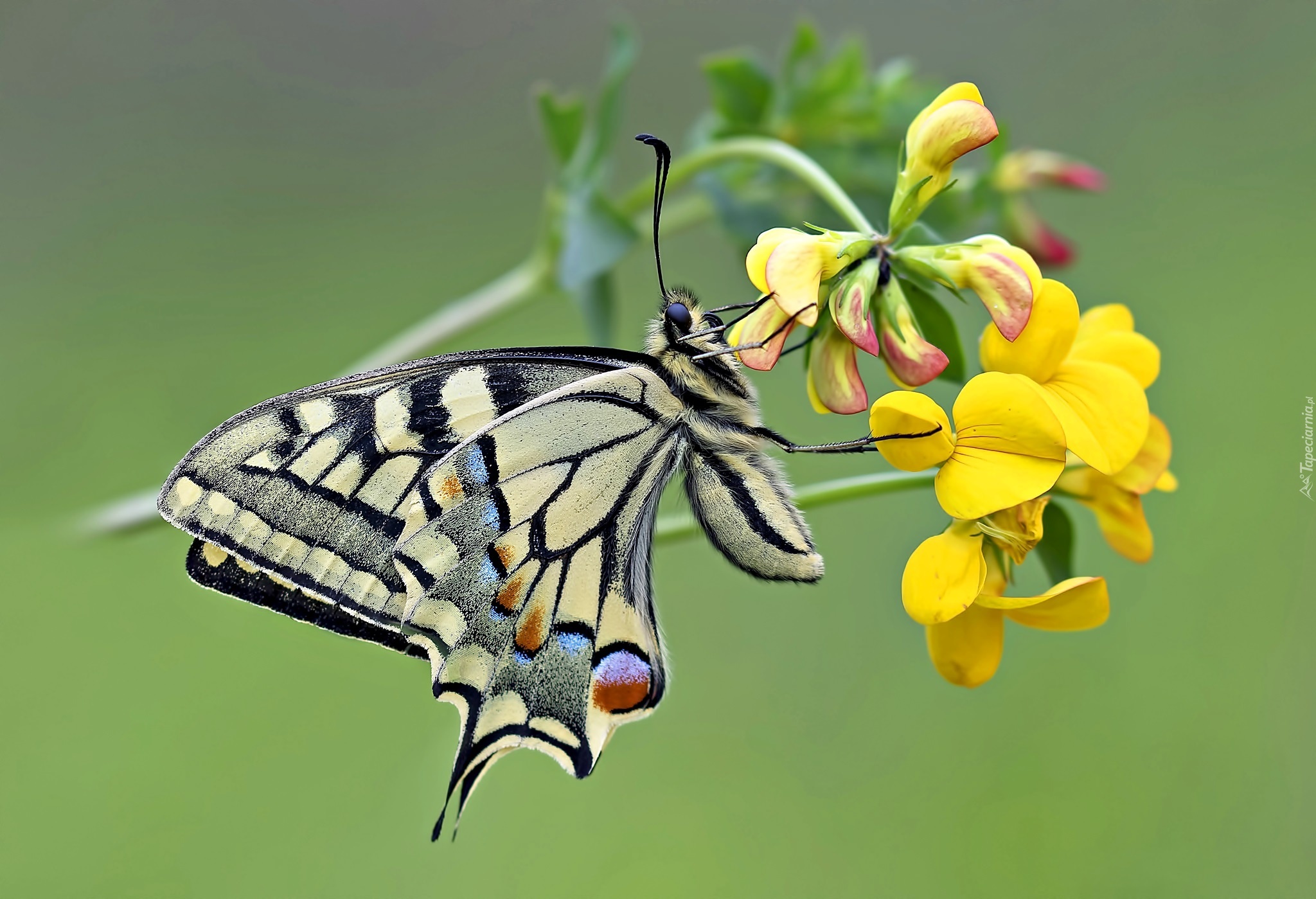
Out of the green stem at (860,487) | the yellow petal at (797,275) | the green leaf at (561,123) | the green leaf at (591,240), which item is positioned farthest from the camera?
the green leaf at (561,123)

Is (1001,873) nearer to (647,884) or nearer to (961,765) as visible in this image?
(961,765)

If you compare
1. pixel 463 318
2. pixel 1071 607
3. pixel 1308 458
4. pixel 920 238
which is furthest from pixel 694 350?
pixel 1308 458

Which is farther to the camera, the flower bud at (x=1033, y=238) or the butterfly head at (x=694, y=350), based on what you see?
the flower bud at (x=1033, y=238)

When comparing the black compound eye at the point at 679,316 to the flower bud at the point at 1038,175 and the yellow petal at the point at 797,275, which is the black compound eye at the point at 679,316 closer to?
the yellow petal at the point at 797,275

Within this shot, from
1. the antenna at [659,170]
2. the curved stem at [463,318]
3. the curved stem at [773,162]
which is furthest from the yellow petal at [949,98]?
the curved stem at [463,318]

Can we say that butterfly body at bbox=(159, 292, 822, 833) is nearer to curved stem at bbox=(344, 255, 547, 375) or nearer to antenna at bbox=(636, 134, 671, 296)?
antenna at bbox=(636, 134, 671, 296)

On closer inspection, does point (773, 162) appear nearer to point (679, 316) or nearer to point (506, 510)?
point (679, 316)

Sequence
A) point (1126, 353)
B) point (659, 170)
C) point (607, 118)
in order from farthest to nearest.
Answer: point (607, 118) → point (659, 170) → point (1126, 353)
